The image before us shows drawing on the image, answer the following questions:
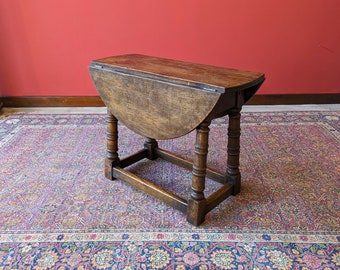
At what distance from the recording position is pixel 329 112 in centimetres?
318

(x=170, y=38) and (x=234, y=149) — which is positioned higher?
(x=170, y=38)

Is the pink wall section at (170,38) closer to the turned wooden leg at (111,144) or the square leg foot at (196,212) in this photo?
the turned wooden leg at (111,144)

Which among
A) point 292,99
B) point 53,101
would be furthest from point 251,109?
point 53,101

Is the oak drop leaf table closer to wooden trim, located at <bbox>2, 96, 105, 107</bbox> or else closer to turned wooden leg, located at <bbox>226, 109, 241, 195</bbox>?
turned wooden leg, located at <bbox>226, 109, 241, 195</bbox>

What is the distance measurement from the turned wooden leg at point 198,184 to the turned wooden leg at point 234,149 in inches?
10.2

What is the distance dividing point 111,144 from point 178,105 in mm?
632

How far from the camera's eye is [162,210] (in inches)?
69.2

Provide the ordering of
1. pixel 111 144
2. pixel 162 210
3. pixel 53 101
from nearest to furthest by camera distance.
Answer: pixel 162 210, pixel 111 144, pixel 53 101

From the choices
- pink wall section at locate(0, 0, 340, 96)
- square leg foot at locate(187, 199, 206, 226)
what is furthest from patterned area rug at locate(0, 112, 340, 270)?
pink wall section at locate(0, 0, 340, 96)

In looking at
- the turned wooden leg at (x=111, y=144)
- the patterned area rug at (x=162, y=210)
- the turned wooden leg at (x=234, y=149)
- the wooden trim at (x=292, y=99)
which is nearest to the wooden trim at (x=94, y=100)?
the wooden trim at (x=292, y=99)

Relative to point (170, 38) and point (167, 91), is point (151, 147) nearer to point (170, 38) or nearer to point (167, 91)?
point (167, 91)

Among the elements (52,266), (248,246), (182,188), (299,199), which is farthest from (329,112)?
→ (52,266)

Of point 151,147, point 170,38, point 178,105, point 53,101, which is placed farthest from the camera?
point 53,101

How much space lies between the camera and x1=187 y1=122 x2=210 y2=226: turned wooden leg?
157cm
